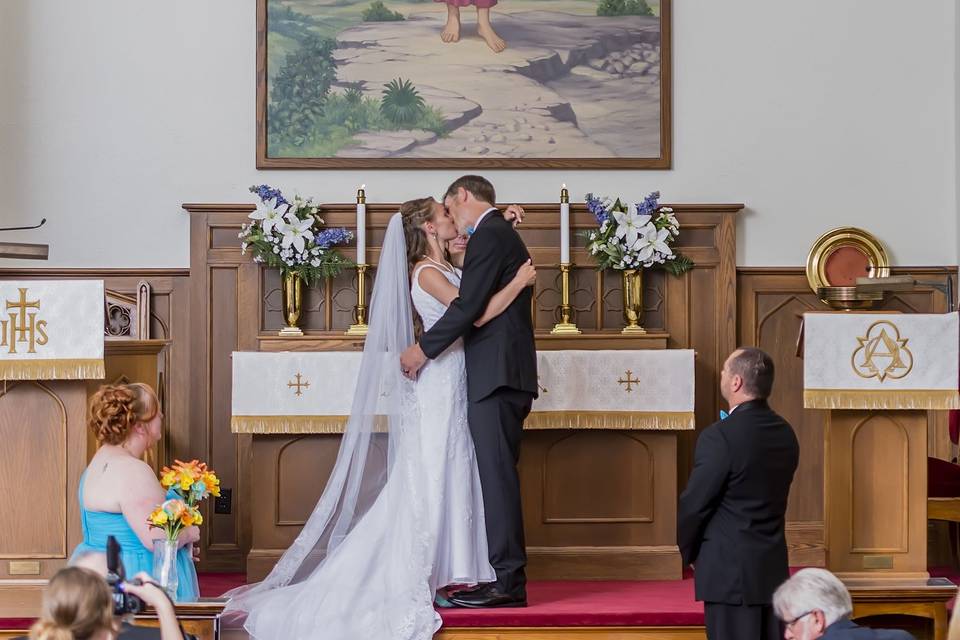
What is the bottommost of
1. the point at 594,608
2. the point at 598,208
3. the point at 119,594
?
the point at 594,608

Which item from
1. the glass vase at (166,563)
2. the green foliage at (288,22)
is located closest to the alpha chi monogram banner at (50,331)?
the glass vase at (166,563)

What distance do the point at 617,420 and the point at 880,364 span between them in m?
1.53

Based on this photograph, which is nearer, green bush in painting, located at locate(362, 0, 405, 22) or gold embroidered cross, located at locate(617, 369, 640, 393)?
gold embroidered cross, located at locate(617, 369, 640, 393)

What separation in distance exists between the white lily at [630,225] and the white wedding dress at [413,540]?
1.94 meters

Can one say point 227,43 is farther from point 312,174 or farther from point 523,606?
point 523,606

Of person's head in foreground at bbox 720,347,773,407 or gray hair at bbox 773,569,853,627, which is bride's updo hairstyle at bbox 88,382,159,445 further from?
gray hair at bbox 773,569,853,627

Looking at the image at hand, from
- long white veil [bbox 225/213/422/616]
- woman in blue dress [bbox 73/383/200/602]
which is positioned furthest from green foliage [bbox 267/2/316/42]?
woman in blue dress [bbox 73/383/200/602]

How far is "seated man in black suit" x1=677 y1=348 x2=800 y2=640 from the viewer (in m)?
4.34

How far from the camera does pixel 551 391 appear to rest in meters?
6.53

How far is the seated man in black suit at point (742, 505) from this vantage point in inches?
171

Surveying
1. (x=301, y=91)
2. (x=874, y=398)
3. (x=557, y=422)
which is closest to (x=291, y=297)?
(x=301, y=91)

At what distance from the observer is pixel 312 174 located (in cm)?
773

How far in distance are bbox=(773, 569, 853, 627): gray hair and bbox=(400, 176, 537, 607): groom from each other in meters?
1.98

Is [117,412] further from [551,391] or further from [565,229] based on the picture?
[565,229]
